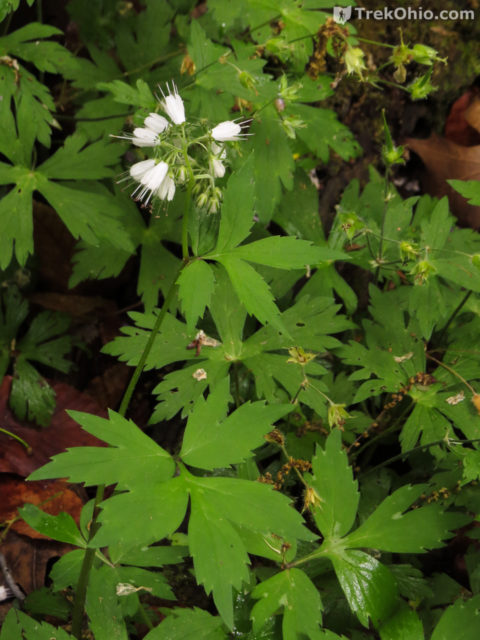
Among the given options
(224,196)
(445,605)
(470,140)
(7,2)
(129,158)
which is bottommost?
(445,605)

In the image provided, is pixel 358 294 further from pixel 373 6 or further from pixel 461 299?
pixel 373 6

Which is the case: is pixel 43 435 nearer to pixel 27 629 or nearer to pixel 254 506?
pixel 27 629

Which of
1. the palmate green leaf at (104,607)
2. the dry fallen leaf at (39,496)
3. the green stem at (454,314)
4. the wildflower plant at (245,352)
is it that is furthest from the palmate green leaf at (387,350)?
the dry fallen leaf at (39,496)

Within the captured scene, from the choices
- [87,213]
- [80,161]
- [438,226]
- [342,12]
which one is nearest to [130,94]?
[80,161]

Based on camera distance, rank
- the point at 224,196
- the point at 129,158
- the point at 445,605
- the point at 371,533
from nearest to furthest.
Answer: the point at 224,196
the point at 371,533
the point at 445,605
the point at 129,158

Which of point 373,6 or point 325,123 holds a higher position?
point 373,6

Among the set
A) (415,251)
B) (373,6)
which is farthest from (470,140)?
(415,251)
